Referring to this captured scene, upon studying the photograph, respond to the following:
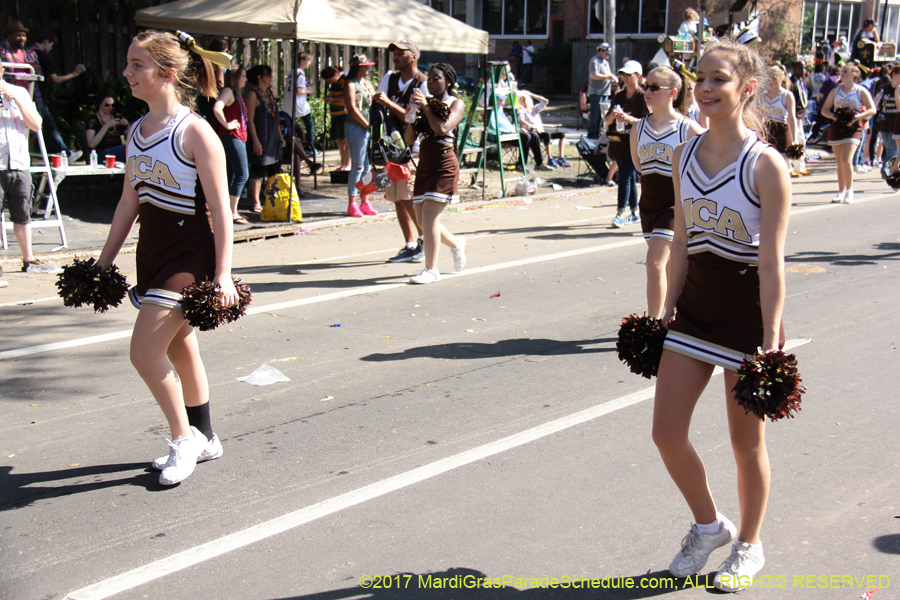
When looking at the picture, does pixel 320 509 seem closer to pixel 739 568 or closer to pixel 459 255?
pixel 739 568

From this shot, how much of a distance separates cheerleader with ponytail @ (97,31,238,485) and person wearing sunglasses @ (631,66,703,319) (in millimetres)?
3226

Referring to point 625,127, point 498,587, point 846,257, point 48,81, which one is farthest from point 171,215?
point 48,81

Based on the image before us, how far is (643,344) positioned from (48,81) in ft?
39.0

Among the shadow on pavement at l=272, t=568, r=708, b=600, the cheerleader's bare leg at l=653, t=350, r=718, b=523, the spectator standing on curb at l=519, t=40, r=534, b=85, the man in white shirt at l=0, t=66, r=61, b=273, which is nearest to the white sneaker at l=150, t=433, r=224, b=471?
the shadow on pavement at l=272, t=568, r=708, b=600

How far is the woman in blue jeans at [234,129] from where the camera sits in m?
10.8

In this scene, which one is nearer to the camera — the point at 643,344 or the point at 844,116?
the point at 643,344

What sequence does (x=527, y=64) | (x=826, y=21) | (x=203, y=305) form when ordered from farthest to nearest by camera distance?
1. (x=826, y=21)
2. (x=527, y=64)
3. (x=203, y=305)

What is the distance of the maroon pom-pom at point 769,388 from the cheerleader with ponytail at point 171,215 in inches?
89.8

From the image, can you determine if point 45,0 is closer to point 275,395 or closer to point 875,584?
point 275,395

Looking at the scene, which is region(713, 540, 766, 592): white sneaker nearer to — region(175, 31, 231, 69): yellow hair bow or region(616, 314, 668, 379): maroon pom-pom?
region(616, 314, 668, 379): maroon pom-pom

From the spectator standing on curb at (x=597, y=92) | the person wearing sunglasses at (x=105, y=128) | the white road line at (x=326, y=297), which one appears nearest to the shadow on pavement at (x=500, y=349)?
the white road line at (x=326, y=297)

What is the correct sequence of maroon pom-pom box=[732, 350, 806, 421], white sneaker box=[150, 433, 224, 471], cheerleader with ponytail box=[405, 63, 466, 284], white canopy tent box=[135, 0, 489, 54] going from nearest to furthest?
maroon pom-pom box=[732, 350, 806, 421] < white sneaker box=[150, 433, 224, 471] < cheerleader with ponytail box=[405, 63, 466, 284] < white canopy tent box=[135, 0, 489, 54]

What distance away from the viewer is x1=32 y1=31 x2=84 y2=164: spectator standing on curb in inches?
467

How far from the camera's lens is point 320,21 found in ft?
38.3
